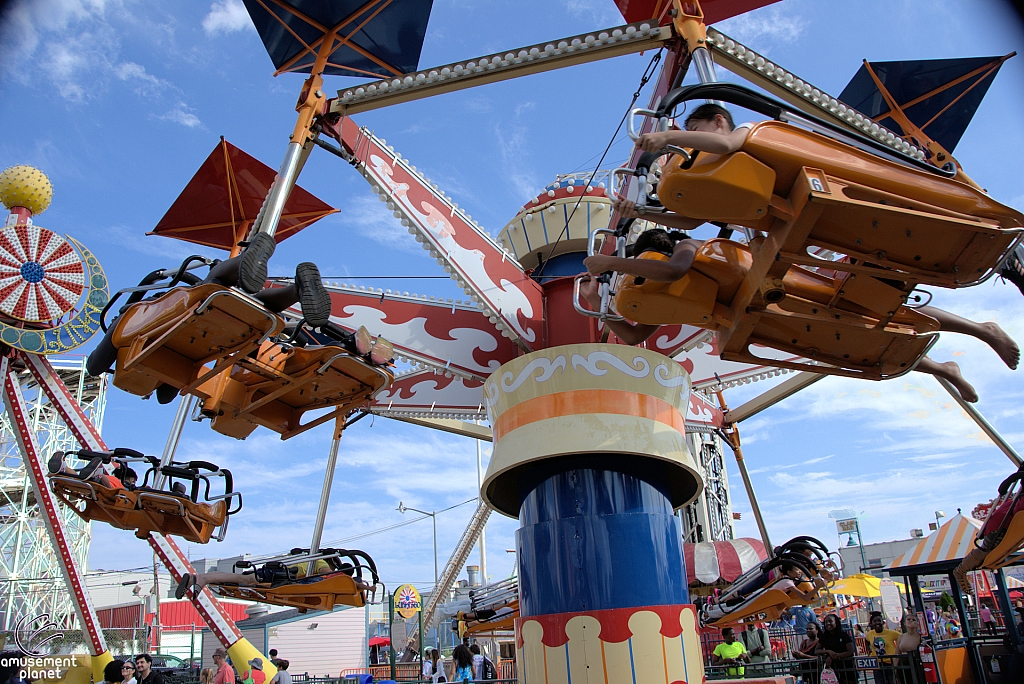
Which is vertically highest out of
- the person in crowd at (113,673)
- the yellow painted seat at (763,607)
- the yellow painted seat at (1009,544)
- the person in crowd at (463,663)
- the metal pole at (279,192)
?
Answer: the metal pole at (279,192)

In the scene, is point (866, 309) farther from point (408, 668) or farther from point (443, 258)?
point (408, 668)

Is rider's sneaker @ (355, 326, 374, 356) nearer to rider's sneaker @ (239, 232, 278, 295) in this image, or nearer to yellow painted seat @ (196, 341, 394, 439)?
yellow painted seat @ (196, 341, 394, 439)

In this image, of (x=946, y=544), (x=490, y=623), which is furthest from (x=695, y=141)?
(x=490, y=623)

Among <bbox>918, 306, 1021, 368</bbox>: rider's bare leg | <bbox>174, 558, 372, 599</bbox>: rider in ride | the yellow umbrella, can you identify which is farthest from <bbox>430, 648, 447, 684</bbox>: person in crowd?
the yellow umbrella

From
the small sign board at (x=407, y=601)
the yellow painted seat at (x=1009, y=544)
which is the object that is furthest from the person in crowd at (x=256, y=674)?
the yellow painted seat at (x=1009, y=544)

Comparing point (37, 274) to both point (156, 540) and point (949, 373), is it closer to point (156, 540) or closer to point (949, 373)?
point (156, 540)

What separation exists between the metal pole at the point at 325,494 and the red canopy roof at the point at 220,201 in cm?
341

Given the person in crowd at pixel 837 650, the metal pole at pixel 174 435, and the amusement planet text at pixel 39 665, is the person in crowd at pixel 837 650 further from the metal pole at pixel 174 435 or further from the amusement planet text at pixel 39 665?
the amusement planet text at pixel 39 665

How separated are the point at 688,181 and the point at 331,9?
497 cm

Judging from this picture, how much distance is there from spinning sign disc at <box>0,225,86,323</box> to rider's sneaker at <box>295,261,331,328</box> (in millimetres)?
16033

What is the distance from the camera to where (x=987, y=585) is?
2462 cm

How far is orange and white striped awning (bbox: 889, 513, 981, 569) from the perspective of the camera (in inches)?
470

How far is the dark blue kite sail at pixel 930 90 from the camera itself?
8828 mm

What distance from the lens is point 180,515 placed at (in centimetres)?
1070
